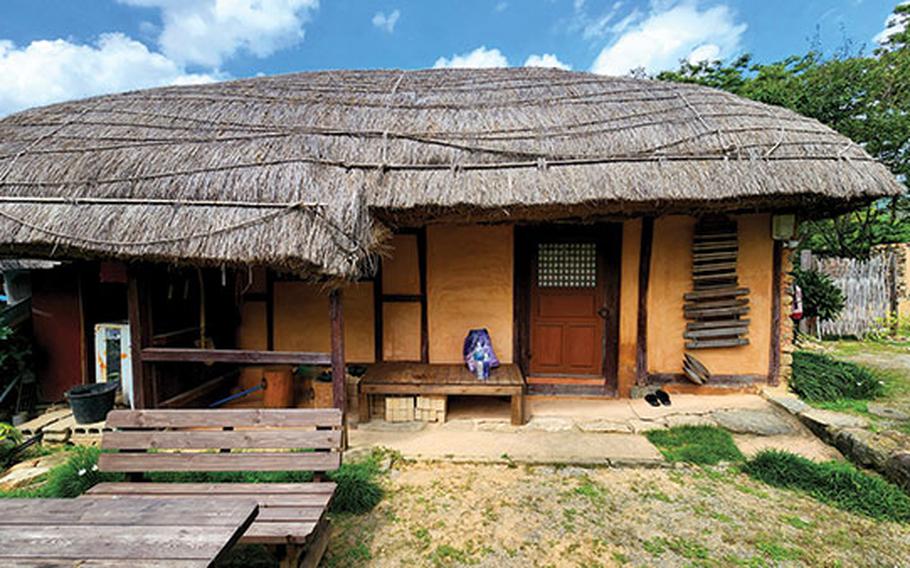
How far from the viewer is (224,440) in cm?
257

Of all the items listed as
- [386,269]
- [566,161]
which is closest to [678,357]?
[566,161]

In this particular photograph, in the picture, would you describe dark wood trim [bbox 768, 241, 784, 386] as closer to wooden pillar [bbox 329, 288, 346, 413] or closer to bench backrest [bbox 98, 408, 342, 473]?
wooden pillar [bbox 329, 288, 346, 413]

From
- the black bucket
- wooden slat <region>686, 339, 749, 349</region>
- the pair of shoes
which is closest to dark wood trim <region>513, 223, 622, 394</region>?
the pair of shoes

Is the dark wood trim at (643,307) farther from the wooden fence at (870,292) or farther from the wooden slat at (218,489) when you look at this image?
the wooden fence at (870,292)

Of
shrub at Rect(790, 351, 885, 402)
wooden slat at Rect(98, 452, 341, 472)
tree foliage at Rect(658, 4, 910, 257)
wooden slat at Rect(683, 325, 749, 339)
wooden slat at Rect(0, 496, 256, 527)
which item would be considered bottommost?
shrub at Rect(790, 351, 885, 402)

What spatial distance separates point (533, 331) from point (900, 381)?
5.08 m

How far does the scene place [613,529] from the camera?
2646 millimetres

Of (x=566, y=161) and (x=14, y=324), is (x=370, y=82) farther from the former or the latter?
(x=14, y=324)

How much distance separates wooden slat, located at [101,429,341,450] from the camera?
249cm

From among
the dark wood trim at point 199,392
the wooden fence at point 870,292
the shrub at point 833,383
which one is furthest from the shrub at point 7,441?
the wooden fence at point 870,292

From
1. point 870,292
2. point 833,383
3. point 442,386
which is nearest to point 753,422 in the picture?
point 833,383

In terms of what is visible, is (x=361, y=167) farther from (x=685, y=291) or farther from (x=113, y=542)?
(x=685, y=291)

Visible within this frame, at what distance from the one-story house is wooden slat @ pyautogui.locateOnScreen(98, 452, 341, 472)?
114cm

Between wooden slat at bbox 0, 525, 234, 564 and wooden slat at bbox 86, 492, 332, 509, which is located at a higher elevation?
wooden slat at bbox 0, 525, 234, 564
